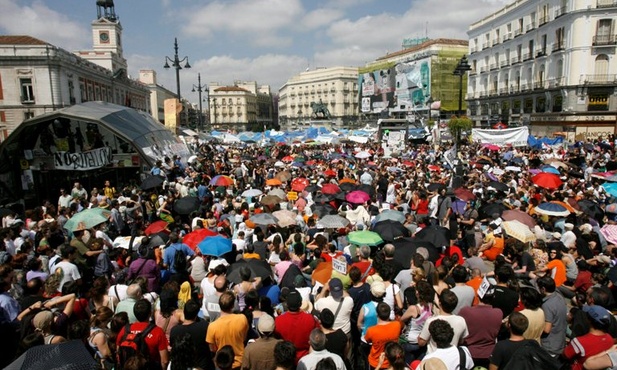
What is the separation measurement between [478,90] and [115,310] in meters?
56.6

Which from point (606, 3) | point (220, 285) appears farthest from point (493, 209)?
point (606, 3)

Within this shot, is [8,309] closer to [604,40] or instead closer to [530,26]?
[604,40]

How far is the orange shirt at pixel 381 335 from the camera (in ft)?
14.1

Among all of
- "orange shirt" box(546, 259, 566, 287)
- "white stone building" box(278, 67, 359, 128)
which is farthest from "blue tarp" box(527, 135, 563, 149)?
"white stone building" box(278, 67, 359, 128)

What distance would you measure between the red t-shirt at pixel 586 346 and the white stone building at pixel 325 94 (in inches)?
4033

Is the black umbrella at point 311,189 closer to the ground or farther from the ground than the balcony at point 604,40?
closer to the ground

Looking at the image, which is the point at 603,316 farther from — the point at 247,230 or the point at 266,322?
the point at 247,230

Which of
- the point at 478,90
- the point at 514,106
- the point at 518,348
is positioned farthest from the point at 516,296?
the point at 478,90

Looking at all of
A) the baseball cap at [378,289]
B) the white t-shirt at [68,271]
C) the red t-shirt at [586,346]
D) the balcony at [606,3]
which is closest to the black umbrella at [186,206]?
the white t-shirt at [68,271]

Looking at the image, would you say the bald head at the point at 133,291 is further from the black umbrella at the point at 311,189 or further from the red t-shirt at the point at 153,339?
the black umbrella at the point at 311,189

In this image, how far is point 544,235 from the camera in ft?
26.2

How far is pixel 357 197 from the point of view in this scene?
11211 mm

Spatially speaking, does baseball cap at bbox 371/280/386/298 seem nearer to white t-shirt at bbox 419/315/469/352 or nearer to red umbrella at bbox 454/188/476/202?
white t-shirt at bbox 419/315/469/352

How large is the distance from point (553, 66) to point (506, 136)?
2248 centimetres
